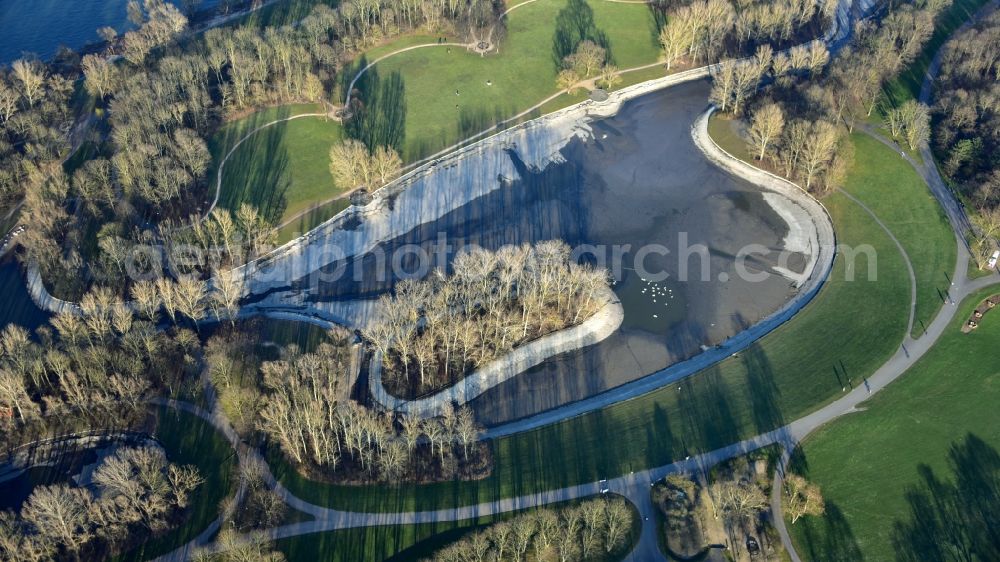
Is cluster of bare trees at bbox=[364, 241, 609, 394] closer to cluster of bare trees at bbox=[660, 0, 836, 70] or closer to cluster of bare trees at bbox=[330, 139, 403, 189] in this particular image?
cluster of bare trees at bbox=[330, 139, 403, 189]

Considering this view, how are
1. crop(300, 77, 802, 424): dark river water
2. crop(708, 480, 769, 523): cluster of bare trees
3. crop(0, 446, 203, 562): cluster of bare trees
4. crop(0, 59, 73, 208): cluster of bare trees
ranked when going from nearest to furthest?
crop(0, 446, 203, 562): cluster of bare trees
crop(708, 480, 769, 523): cluster of bare trees
crop(300, 77, 802, 424): dark river water
crop(0, 59, 73, 208): cluster of bare trees

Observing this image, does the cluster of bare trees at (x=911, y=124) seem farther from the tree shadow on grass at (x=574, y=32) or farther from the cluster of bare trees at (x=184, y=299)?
the cluster of bare trees at (x=184, y=299)

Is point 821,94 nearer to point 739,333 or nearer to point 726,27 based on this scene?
point 726,27

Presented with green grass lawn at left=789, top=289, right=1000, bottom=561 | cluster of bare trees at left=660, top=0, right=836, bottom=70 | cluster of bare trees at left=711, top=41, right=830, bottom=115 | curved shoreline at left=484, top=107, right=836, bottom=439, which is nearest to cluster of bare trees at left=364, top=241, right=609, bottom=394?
curved shoreline at left=484, top=107, right=836, bottom=439

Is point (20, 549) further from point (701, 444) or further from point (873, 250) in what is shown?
point (873, 250)

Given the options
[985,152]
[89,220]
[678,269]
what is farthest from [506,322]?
[985,152]

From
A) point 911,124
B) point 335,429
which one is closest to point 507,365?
point 335,429
